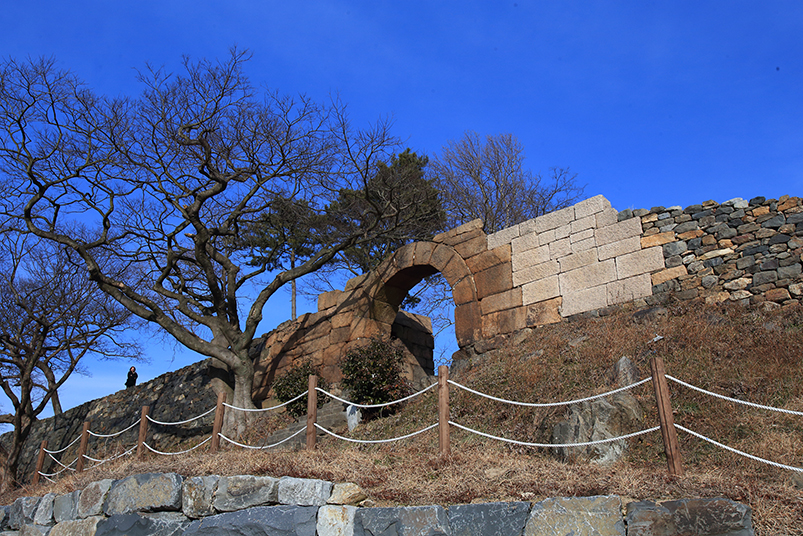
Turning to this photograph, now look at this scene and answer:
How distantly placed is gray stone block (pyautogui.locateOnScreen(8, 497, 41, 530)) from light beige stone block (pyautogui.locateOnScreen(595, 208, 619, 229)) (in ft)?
29.5

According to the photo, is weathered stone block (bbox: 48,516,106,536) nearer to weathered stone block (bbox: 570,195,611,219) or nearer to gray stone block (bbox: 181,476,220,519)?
gray stone block (bbox: 181,476,220,519)

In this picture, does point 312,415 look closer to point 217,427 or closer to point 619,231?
point 217,427

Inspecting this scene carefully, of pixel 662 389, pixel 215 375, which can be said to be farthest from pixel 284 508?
pixel 215 375

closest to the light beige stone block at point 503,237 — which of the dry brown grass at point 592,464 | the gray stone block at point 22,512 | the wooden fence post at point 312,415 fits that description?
the dry brown grass at point 592,464

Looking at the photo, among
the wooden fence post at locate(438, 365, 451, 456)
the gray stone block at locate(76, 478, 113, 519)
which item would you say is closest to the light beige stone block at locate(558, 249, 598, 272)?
the wooden fence post at locate(438, 365, 451, 456)

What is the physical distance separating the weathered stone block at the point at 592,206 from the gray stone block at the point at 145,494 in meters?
7.00

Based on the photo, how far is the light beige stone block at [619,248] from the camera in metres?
9.16

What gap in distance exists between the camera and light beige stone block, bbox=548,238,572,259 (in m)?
9.95

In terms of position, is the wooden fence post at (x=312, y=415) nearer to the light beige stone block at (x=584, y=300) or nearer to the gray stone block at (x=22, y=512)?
the gray stone block at (x=22, y=512)

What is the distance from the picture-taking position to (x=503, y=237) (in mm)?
10844

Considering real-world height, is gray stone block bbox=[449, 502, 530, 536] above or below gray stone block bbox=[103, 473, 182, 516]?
below

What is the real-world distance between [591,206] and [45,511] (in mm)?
8940

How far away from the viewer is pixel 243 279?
42.1 ft

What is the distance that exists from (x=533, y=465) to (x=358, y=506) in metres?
1.59
